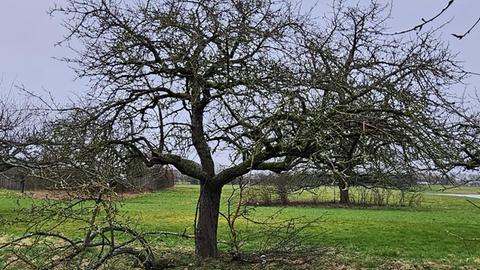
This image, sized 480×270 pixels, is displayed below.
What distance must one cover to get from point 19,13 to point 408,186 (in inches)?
325

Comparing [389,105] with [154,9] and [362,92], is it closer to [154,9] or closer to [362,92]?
[362,92]

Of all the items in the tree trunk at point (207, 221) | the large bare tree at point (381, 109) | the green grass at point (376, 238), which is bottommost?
the green grass at point (376, 238)

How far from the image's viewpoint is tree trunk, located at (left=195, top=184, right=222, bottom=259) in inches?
347

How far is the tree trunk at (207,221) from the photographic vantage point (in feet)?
28.9

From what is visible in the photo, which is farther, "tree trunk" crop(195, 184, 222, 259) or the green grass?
the green grass

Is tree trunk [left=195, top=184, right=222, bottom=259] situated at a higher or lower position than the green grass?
higher

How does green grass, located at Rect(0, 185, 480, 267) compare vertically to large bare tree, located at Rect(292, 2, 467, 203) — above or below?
below

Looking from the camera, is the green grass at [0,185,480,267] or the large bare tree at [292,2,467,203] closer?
the large bare tree at [292,2,467,203]

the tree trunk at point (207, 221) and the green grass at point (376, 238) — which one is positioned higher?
the tree trunk at point (207, 221)

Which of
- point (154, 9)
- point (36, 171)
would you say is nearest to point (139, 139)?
point (154, 9)

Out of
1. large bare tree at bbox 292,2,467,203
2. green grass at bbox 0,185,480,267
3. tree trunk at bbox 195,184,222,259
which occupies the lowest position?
green grass at bbox 0,185,480,267

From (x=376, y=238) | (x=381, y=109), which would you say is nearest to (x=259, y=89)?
(x=381, y=109)

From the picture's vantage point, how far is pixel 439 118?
7395mm

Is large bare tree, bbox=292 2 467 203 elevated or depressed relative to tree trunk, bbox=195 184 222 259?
elevated
